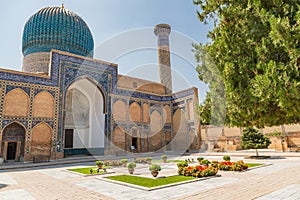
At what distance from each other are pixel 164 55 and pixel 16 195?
1102 inches

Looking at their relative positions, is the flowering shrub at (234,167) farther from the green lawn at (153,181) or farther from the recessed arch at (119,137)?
the recessed arch at (119,137)

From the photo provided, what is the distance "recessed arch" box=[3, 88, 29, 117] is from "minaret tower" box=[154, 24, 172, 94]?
18.3 metres

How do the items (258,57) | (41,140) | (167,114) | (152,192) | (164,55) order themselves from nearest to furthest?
(258,57) < (152,192) < (41,140) < (167,114) < (164,55)

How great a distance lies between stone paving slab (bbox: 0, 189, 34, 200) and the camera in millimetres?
5514

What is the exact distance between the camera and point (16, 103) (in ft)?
50.8

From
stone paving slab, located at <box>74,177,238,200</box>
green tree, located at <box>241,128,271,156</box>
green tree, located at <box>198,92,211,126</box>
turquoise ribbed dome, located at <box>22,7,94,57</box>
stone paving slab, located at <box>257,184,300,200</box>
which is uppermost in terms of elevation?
turquoise ribbed dome, located at <box>22,7,94,57</box>

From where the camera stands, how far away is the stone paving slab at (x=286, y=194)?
4.96 m

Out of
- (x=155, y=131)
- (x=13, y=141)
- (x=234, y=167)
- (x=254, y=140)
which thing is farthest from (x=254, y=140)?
(x=13, y=141)

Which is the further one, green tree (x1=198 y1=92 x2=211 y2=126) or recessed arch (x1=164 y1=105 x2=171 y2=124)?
recessed arch (x1=164 y1=105 x2=171 y2=124)

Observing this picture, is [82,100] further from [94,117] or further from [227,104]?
[227,104]

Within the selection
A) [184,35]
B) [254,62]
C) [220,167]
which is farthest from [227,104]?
[184,35]

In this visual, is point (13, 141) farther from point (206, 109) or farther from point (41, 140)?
point (206, 109)

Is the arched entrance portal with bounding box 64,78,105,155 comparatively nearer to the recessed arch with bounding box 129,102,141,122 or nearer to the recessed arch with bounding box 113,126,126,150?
the recessed arch with bounding box 113,126,126,150

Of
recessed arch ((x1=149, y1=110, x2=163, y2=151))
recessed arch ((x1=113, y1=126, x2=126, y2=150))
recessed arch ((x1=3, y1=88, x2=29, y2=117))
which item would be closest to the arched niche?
recessed arch ((x1=113, y1=126, x2=126, y2=150))
